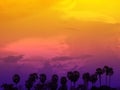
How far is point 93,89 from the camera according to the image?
597ft

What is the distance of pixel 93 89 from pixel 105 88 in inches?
447

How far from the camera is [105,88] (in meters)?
192
